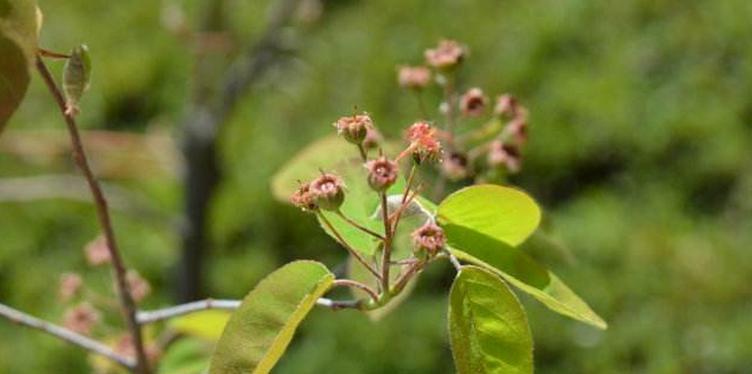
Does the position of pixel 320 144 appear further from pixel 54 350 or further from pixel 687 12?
pixel 687 12

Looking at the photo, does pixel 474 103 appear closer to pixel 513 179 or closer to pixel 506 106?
pixel 506 106

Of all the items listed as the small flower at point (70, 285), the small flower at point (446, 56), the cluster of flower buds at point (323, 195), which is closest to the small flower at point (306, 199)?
the cluster of flower buds at point (323, 195)

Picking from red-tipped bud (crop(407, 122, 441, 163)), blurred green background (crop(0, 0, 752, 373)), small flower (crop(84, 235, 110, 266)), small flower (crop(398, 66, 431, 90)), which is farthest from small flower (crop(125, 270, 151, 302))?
blurred green background (crop(0, 0, 752, 373))

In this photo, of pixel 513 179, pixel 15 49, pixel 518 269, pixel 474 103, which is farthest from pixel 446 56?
pixel 513 179

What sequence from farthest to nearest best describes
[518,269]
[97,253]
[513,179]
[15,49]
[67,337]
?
[513,179]
[97,253]
[67,337]
[518,269]
[15,49]

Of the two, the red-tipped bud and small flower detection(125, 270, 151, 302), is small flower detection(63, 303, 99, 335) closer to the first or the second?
small flower detection(125, 270, 151, 302)

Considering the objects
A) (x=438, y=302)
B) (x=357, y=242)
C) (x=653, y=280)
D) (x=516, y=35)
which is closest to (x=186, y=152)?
(x=438, y=302)
